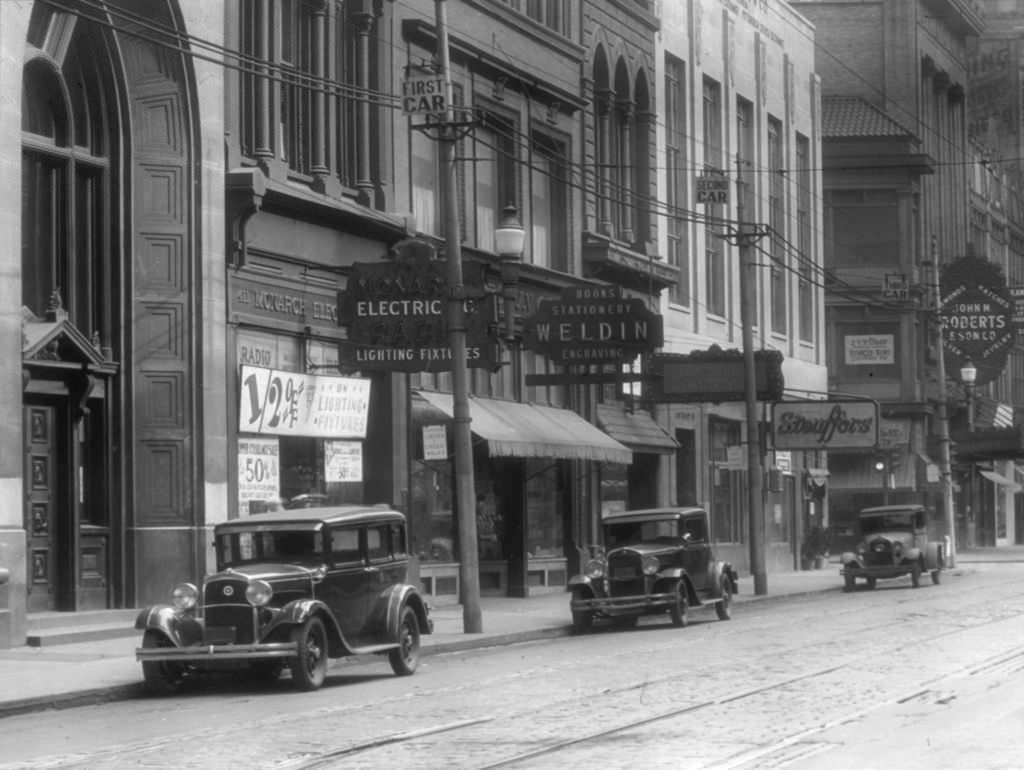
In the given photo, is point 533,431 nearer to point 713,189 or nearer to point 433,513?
point 433,513

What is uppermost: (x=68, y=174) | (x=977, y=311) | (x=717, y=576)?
(x=977, y=311)

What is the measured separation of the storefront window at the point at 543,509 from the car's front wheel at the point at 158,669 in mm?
18600

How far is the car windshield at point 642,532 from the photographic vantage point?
1186 inches

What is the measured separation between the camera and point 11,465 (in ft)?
76.6

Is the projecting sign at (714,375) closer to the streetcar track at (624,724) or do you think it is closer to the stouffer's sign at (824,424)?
the stouffer's sign at (824,424)

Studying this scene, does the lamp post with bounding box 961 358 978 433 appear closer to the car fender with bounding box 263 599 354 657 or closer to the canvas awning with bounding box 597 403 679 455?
the canvas awning with bounding box 597 403 679 455

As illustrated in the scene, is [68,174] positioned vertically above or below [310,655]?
above

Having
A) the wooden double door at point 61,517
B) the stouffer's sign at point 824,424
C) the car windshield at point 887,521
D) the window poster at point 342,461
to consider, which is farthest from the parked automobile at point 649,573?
the stouffer's sign at point 824,424

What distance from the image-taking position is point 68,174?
26.0 metres

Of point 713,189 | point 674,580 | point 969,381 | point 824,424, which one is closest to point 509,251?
point 674,580

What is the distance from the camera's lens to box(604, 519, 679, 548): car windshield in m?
30.1

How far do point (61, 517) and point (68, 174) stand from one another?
445 centimetres

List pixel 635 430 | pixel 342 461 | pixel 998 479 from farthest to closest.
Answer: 1. pixel 998 479
2. pixel 635 430
3. pixel 342 461

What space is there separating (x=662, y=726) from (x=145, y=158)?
1455 cm
